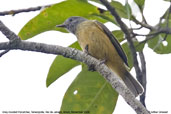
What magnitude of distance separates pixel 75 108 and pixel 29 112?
2.79ft

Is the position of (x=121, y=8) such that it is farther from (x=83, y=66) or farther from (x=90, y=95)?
(x=90, y=95)

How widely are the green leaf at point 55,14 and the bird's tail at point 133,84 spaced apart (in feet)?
4.00

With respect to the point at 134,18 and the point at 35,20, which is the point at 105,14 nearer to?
the point at 134,18

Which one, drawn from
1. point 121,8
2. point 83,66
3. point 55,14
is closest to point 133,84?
point 83,66

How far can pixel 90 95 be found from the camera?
3.85m

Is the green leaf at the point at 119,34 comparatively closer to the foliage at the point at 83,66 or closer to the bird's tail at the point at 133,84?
the foliage at the point at 83,66

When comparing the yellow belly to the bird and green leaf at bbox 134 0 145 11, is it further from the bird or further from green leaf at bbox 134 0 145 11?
green leaf at bbox 134 0 145 11

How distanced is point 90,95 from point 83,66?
1.12ft

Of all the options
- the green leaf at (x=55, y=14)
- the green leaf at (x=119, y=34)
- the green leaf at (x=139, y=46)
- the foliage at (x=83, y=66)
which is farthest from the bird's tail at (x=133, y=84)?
the green leaf at (x=55, y=14)

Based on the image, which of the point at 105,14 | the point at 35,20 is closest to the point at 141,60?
the point at 105,14

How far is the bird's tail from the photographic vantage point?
14.2 feet

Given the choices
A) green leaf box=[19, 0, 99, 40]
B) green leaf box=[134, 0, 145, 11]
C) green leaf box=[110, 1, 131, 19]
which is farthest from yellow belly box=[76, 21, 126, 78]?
green leaf box=[134, 0, 145, 11]

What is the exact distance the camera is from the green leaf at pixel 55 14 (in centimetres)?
356

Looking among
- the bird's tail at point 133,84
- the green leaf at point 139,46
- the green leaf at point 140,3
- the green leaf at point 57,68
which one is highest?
the green leaf at point 140,3
